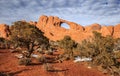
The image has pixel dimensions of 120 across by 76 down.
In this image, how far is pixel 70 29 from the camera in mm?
112938

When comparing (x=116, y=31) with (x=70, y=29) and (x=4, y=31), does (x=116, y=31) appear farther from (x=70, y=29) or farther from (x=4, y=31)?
(x=4, y=31)

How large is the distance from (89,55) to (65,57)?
4.27 m

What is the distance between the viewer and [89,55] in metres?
28.3

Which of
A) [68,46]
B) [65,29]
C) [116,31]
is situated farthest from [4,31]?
[68,46]

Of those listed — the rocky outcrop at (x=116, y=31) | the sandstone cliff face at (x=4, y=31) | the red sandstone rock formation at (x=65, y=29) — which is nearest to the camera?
the sandstone cliff face at (x=4, y=31)

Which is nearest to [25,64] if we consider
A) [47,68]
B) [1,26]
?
[47,68]

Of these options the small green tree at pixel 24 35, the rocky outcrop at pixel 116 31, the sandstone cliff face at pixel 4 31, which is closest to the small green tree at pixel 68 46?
the small green tree at pixel 24 35

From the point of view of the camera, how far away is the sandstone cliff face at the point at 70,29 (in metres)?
105

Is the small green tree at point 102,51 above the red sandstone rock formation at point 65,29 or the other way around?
the other way around

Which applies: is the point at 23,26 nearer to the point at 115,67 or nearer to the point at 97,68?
the point at 97,68

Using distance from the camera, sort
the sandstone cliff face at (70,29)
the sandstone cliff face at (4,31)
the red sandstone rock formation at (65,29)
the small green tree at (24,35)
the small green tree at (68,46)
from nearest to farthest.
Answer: the small green tree at (24,35) → the small green tree at (68,46) → the sandstone cliff face at (4,31) → the red sandstone rock formation at (65,29) → the sandstone cliff face at (70,29)

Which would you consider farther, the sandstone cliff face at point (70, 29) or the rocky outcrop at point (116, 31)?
the rocky outcrop at point (116, 31)

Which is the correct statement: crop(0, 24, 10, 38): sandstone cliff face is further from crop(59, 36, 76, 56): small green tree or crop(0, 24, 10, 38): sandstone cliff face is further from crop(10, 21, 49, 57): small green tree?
crop(10, 21, 49, 57): small green tree

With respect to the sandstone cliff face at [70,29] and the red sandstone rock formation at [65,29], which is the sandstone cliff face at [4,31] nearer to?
the red sandstone rock formation at [65,29]
